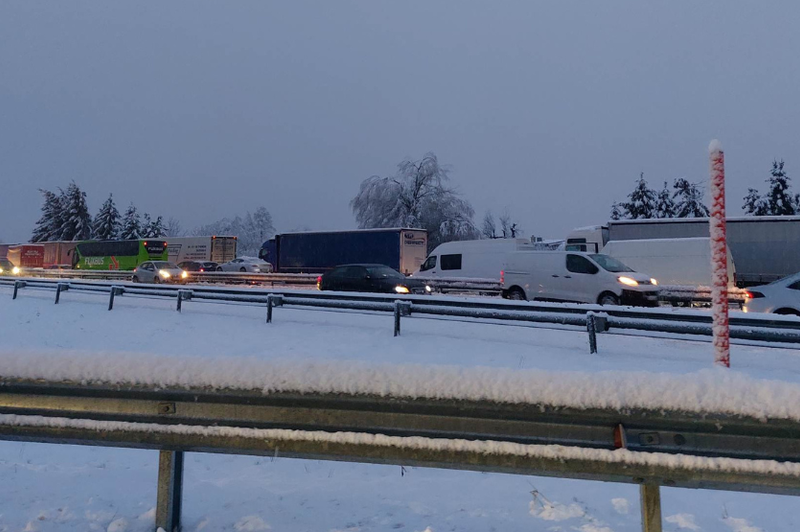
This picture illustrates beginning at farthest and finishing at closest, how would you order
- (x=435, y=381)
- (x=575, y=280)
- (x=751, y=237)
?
(x=751, y=237)
(x=575, y=280)
(x=435, y=381)

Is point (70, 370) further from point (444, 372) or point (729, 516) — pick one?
point (729, 516)

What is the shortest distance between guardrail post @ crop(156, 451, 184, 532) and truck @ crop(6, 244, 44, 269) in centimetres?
6416

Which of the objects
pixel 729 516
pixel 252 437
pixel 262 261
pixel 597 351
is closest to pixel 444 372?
pixel 252 437

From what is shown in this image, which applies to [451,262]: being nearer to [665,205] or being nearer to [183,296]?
[183,296]

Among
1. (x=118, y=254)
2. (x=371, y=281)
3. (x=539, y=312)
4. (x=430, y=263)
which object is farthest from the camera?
(x=118, y=254)

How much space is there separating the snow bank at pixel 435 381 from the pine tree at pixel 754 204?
69922mm

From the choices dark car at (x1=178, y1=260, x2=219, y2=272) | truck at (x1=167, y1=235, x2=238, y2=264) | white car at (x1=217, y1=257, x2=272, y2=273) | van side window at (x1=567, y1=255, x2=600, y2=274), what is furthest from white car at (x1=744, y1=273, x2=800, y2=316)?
truck at (x1=167, y1=235, x2=238, y2=264)

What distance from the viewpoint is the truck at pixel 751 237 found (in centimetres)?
2719

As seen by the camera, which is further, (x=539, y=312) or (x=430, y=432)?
(x=539, y=312)

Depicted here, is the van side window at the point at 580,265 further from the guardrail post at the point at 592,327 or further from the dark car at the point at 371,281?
the guardrail post at the point at 592,327

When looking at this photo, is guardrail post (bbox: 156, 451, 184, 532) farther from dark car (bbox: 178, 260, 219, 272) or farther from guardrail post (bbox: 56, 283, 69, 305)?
dark car (bbox: 178, 260, 219, 272)

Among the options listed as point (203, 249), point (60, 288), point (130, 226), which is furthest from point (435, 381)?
point (130, 226)

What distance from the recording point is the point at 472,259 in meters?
28.6

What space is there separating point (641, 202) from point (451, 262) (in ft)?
166
